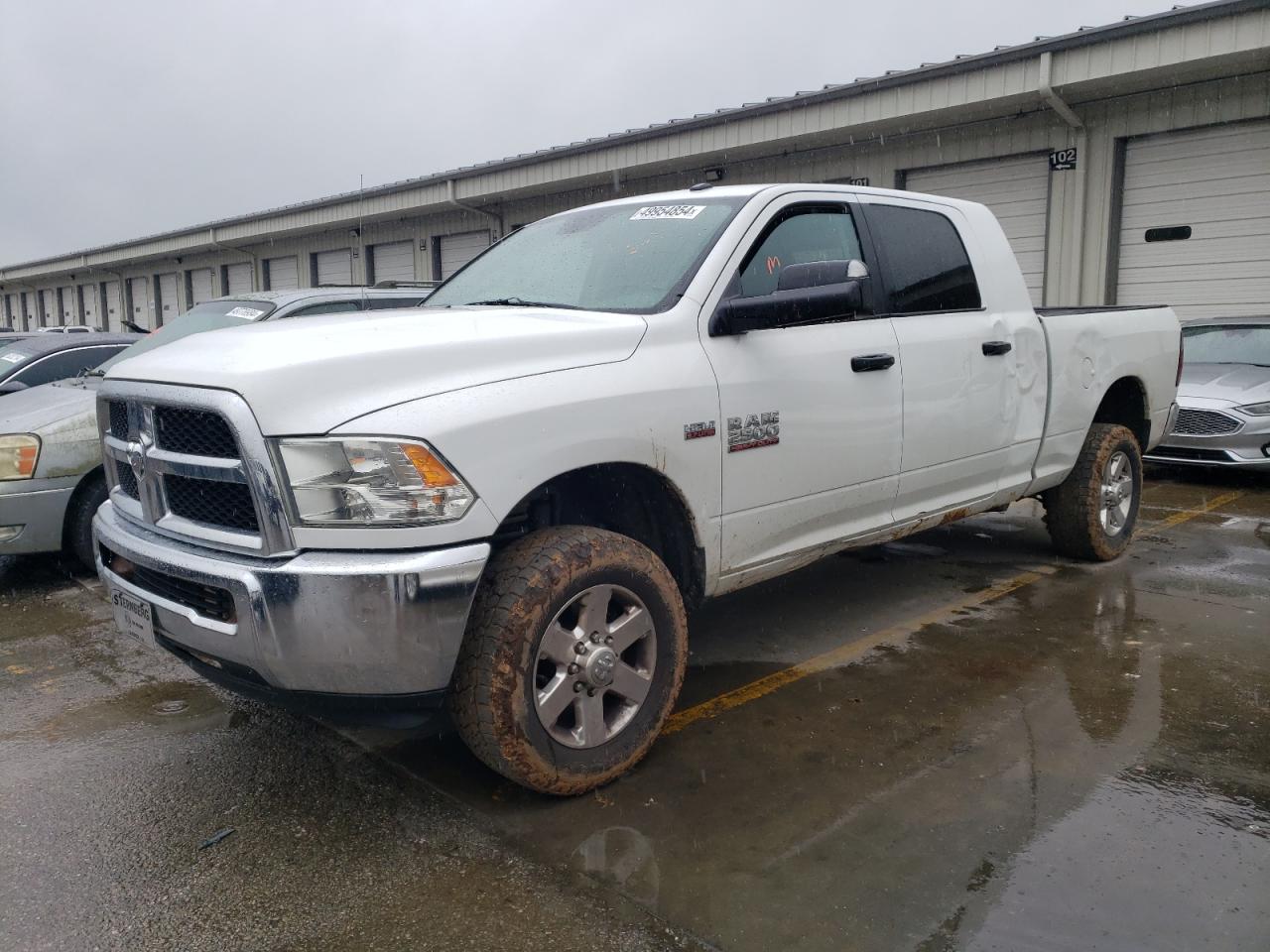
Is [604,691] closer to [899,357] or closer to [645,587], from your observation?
[645,587]

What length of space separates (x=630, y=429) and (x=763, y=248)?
1.14 metres

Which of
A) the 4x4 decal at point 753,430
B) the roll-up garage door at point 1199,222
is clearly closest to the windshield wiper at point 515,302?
the 4x4 decal at point 753,430

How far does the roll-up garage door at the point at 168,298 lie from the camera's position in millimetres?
30969

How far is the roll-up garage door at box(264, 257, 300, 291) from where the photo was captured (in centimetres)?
2534

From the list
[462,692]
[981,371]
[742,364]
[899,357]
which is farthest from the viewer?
[981,371]

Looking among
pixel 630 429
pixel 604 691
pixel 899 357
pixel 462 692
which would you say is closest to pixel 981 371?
pixel 899 357

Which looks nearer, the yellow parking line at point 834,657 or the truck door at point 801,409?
the truck door at point 801,409

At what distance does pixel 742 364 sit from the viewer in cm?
350

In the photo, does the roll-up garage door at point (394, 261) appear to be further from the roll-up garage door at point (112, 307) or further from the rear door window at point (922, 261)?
the rear door window at point (922, 261)

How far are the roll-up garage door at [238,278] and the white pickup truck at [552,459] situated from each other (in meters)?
25.0

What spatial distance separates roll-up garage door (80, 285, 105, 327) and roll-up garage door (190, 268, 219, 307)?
27.3 ft

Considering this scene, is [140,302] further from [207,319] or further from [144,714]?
[144,714]

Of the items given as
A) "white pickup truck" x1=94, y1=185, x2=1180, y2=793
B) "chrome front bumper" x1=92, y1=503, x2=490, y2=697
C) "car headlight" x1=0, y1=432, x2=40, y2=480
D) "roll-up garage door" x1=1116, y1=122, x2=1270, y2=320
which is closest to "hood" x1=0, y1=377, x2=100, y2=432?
"car headlight" x1=0, y1=432, x2=40, y2=480

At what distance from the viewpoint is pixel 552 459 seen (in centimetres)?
289
